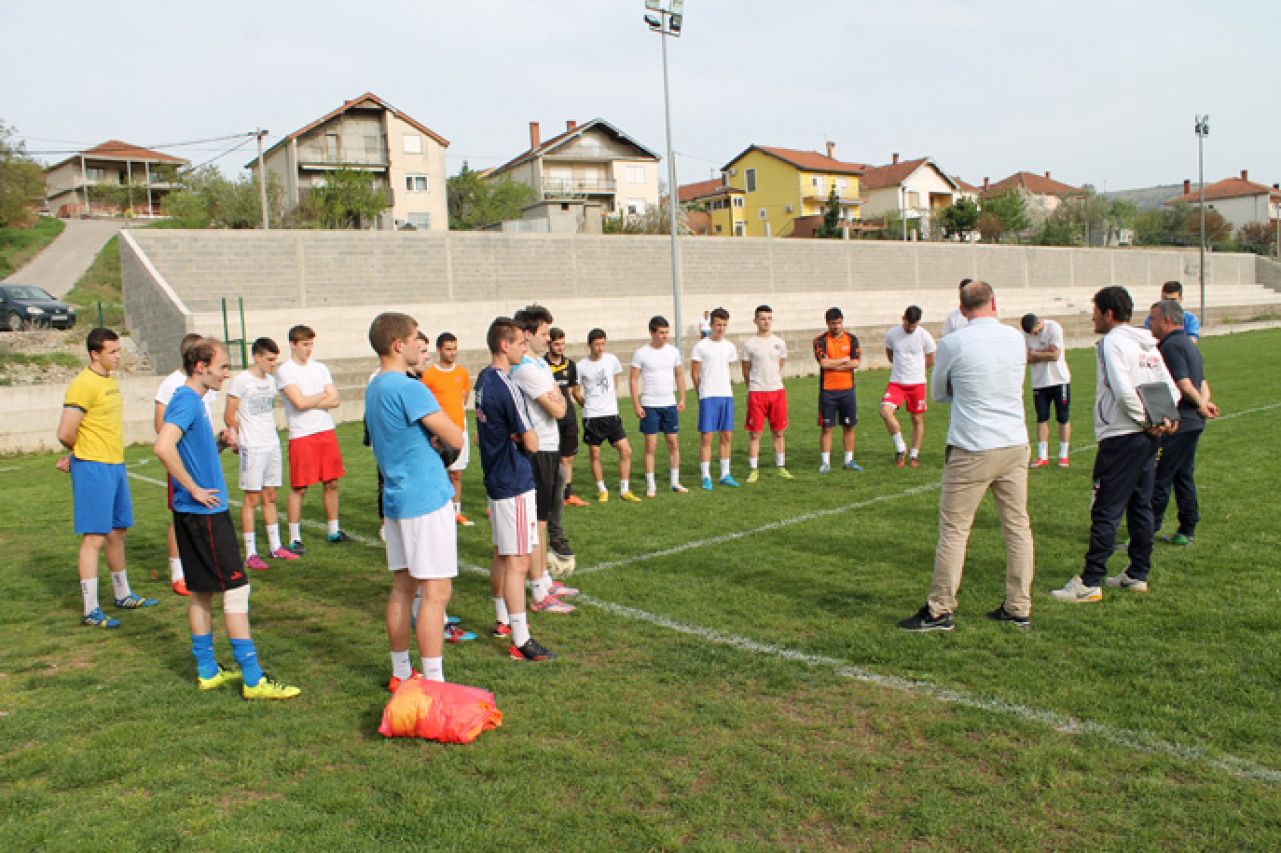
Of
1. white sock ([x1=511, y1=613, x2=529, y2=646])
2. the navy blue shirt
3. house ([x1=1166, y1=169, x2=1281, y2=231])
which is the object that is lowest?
white sock ([x1=511, y1=613, x2=529, y2=646])

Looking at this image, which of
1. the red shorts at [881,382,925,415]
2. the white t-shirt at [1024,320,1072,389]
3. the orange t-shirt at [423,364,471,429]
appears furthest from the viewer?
the red shorts at [881,382,925,415]

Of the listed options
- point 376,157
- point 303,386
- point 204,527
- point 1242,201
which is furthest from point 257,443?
point 1242,201

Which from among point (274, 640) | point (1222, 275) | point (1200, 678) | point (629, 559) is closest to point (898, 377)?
point (629, 559)

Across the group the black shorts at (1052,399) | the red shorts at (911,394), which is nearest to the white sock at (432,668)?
the red shorts at (911,394)

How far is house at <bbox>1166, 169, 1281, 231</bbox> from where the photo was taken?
333ft

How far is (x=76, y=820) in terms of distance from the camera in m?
3.82

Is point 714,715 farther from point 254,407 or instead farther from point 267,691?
point 254,407

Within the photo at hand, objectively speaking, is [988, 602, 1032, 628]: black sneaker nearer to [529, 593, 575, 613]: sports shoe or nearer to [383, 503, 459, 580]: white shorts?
[529, 593, 575, 613]: sports shoe

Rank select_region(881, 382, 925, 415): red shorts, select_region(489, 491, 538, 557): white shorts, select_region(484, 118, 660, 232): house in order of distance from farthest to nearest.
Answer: select_region(484, 118, 660, 232): house
select_region(881, 382, 925, 415): red shorts
select_region(489, 491, 538, 557): white shorts

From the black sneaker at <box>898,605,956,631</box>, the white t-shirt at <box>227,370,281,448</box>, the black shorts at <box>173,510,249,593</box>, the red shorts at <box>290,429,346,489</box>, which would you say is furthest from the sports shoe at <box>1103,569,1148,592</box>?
the white t-shirt at <box>227,370,281,448</box>

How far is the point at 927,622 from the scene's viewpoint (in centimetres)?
570

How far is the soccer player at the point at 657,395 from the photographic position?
34.7 ft

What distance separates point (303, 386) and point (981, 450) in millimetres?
5935

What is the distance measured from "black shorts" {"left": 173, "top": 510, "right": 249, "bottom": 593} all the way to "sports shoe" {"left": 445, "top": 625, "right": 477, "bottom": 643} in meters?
1.39
